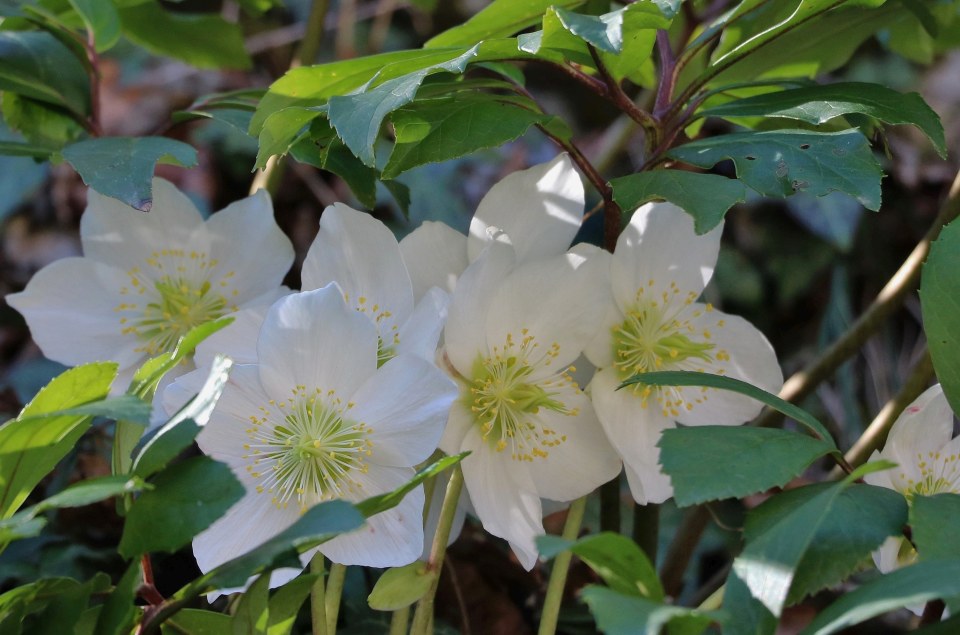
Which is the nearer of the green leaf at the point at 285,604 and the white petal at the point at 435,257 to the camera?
the green leaf at the point at 285,604

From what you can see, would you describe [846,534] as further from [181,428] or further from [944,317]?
[181,428]

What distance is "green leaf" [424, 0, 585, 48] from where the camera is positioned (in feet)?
2.41

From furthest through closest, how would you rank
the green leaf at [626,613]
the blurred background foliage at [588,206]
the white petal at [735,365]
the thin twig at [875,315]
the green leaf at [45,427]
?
the blurred background foliage at [588,206]
the thin twig at [875,315]
the white petal at [735,365]
the green leaf at [45,427]
the green leaf at [626,613]

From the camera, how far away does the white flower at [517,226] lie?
677mm

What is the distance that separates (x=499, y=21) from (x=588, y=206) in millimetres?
493

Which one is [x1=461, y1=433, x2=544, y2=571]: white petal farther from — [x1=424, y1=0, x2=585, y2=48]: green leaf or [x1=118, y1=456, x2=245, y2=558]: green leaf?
[x1=424, y1=0, x2=585, y2=48]: green leaf

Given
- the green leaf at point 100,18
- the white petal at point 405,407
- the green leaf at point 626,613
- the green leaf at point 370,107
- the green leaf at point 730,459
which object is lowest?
the white petal at point 405,407

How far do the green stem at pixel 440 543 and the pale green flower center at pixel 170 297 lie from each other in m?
0.28

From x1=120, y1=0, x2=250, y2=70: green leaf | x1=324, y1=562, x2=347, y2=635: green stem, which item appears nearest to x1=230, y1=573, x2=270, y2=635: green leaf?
x1=324, y1=562, x2=347, y2=635: green stem

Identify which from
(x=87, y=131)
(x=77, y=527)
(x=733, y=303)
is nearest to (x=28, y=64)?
(x=87, y=131)

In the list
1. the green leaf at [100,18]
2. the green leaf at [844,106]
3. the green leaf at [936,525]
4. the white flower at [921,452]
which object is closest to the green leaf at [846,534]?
the green leaf at [936,525]

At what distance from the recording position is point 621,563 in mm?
475

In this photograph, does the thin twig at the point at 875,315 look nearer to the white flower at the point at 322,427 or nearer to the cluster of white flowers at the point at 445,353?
the cluster of white flowers at the point at 445,353

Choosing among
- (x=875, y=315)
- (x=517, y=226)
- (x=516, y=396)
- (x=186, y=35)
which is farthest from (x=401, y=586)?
(x=186, y=35)
